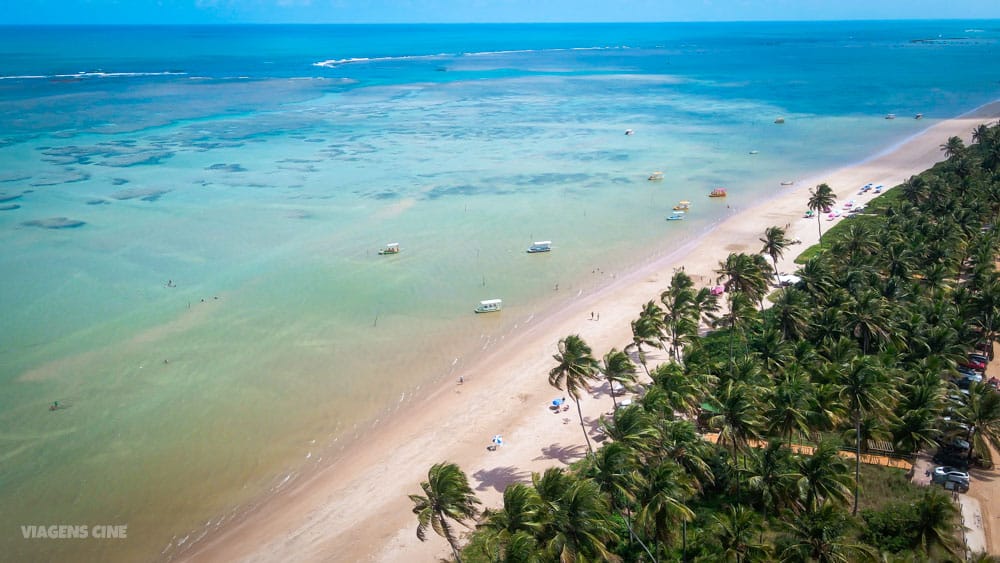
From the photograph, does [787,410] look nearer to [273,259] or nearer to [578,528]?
[578,528]

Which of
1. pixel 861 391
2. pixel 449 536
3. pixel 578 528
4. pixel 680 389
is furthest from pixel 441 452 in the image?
pixel 861 391

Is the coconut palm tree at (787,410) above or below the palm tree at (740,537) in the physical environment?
above

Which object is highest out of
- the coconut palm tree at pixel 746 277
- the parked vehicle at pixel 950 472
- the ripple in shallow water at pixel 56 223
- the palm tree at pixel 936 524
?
the ripple in shallow water at pixel 56 223

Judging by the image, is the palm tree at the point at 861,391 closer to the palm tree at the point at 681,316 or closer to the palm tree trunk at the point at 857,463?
the palm tree trunk at the point at 857,463

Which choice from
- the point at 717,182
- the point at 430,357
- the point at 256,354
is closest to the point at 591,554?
the point at 430,357

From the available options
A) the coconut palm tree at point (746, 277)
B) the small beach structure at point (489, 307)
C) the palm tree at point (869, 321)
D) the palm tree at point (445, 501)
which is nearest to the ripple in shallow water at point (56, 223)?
the small beach structure at point (489, 307)

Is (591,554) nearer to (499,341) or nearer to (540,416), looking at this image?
(540,416)

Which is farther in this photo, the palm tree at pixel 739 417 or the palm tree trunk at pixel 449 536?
the palm tree at pixel 739 417
